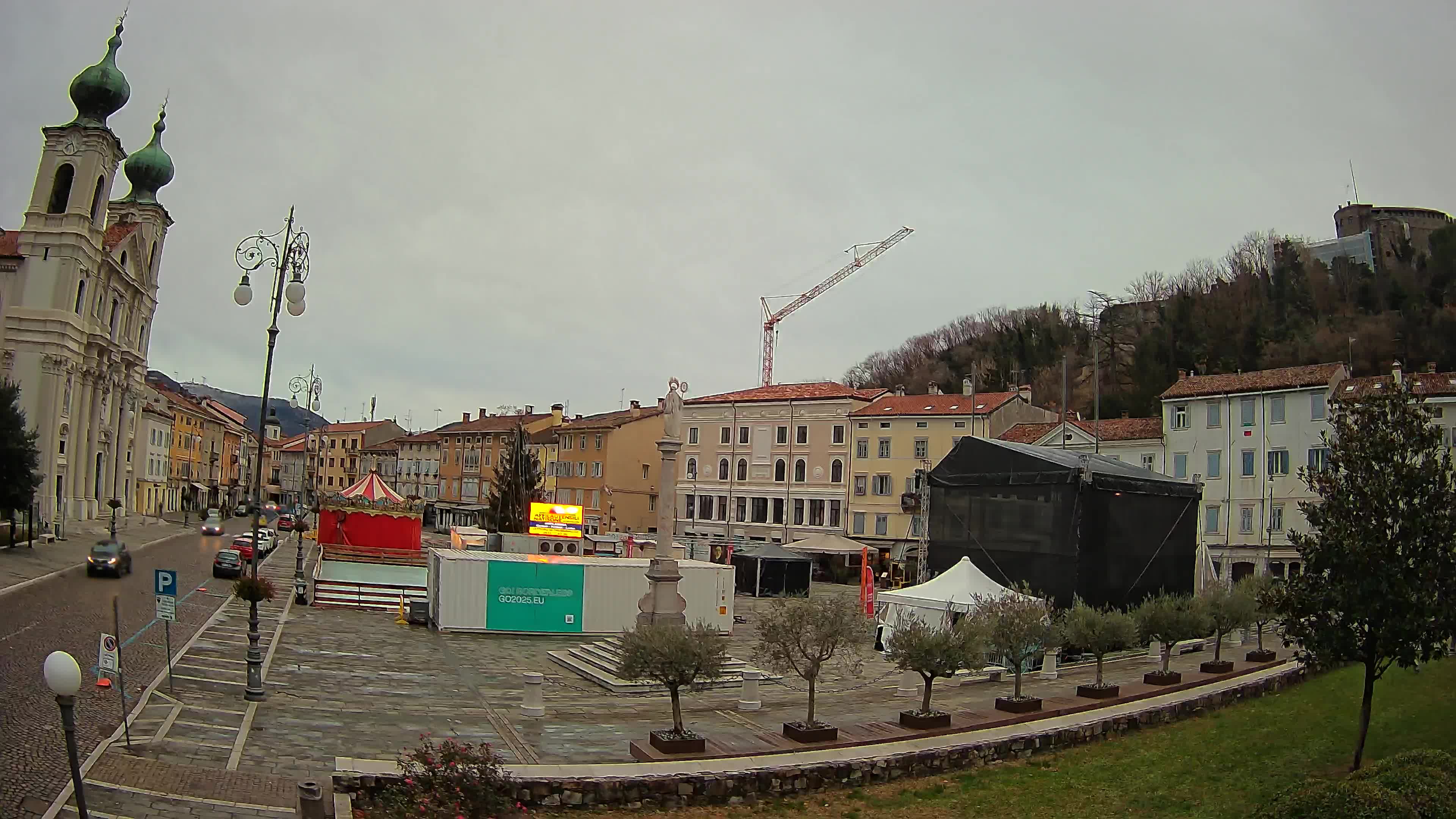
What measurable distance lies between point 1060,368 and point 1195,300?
12320 mm

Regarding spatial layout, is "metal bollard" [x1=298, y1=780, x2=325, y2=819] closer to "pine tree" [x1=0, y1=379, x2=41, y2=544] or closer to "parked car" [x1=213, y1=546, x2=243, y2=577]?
"parked car" [x1=213, y1=546, x2=243, y2=577]

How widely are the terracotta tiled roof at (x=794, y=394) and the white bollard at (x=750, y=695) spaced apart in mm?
43751

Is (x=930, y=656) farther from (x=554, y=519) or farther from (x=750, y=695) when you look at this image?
(x=554, y=519)

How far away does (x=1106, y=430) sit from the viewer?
55.7 m

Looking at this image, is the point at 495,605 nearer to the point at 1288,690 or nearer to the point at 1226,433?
the point at 1288,690

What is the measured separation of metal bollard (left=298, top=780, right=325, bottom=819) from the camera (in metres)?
10.9

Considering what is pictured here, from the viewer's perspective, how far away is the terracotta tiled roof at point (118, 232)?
2653 inches

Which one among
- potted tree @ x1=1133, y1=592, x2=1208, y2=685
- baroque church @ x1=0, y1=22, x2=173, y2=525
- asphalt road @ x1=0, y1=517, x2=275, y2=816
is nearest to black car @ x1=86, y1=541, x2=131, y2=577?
asphalt road @ x1=0, y1=517, x2=275, y2=816

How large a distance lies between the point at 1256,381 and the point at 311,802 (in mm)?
48596

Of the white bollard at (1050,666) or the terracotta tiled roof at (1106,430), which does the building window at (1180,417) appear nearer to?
the terracotta tiled roof at (1106,430)

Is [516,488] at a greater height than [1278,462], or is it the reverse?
[1278,462]

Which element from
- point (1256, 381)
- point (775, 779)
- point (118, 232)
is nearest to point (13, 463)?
point (118, 232)

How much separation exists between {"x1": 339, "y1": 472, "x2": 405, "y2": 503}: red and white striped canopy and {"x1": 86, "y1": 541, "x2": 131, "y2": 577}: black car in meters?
14.7

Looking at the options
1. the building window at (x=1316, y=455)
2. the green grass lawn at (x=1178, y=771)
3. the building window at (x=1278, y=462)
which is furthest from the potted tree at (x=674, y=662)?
the building window at (x=1278, y=462)
